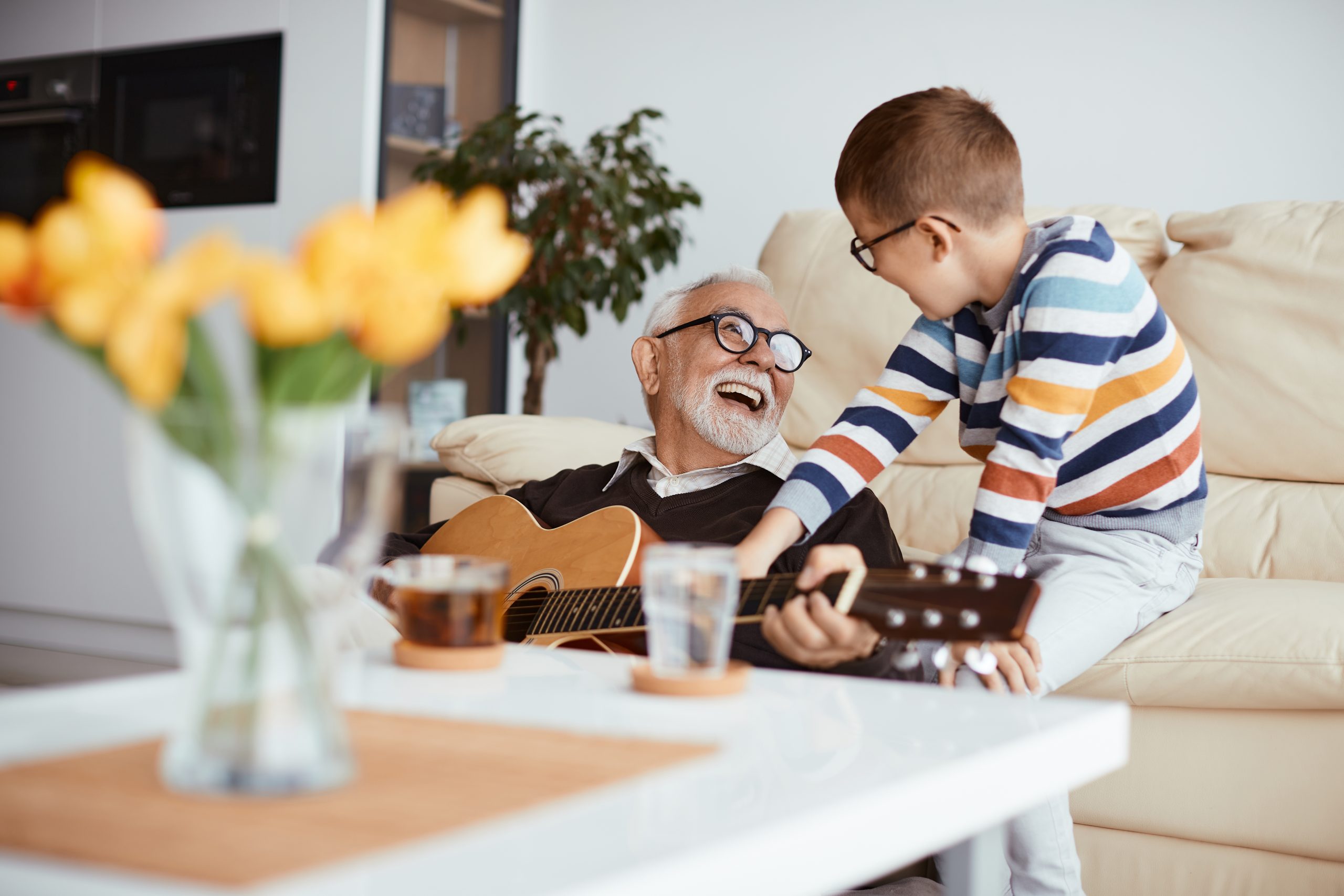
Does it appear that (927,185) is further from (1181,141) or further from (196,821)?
(1181,141)

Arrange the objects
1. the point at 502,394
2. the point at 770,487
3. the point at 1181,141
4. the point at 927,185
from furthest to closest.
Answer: the point at 502,394 → the point at 1181,141 → the point at 770,487 → the point at 927,185

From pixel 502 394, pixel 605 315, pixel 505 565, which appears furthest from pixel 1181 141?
pixel 505 565

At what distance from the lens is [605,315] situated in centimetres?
373

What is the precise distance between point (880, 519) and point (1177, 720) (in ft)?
1.49

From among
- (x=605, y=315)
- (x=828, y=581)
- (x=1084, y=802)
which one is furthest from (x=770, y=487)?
(x=605, y=315)

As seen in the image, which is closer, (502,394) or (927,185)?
(927,185)

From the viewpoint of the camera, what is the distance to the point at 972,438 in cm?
164

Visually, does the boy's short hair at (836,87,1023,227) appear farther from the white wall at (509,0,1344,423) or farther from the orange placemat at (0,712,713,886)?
the white wall at (509,0,1344,423)

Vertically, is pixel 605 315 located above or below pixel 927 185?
below

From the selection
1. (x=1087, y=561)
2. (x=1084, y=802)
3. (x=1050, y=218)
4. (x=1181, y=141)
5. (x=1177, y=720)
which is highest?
(x=1181, y=141)

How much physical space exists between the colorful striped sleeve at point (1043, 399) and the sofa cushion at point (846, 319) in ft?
2.91

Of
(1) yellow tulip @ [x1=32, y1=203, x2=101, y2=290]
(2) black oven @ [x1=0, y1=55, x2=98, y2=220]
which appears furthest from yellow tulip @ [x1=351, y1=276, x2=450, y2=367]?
(2) black oven @ [x1=0, y1=55, x2=98, y2=220]

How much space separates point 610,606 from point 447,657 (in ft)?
0.94

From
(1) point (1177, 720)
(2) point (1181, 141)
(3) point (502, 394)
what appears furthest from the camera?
(3) point (502, 394)
